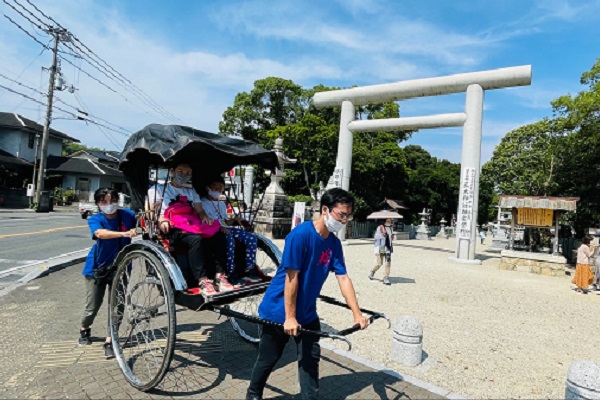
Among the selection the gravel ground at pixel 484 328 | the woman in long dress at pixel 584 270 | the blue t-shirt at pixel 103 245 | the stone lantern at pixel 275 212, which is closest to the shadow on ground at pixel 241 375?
the gravel ground at pixel 484 328

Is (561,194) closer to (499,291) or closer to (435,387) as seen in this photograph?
(499,291)

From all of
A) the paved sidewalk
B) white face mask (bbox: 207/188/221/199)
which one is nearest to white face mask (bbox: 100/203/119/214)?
white face mask (bbox: 207/188/221/199)

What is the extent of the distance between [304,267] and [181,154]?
2372 mm

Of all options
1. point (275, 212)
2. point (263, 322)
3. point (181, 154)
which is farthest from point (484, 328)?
point (275, 212)

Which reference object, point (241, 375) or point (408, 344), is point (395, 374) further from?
point (241, 375)

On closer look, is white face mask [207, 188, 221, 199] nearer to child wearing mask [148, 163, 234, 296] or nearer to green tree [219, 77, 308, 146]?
child wearing mask [148, 163, 234, 296]

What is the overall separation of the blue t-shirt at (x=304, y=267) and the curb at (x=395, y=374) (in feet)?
5.09

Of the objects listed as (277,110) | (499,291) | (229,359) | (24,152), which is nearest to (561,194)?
(499,291)

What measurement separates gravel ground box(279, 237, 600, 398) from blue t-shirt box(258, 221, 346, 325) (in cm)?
192

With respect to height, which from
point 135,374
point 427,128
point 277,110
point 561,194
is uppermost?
point 277,110

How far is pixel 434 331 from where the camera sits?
5641 millimetres

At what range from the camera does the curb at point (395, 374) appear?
11.7 ft

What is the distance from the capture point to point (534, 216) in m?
14.4

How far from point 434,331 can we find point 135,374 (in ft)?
13.6
